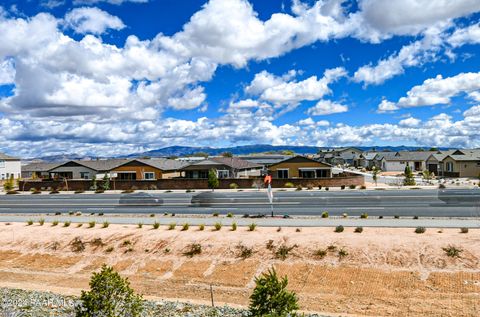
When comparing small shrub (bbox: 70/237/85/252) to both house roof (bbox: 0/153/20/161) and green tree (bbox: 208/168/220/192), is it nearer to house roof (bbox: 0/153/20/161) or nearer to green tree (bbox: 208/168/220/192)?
green tree (bbox: 208/168/220/192)

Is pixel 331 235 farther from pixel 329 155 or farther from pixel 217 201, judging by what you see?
pixel 329 155

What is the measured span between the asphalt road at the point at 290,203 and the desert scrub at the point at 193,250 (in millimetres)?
9041

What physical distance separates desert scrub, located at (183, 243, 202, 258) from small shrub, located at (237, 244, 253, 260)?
2.48 meters

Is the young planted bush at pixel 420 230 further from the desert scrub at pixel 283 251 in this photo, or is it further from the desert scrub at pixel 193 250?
the desert scrub at pixel 193 250

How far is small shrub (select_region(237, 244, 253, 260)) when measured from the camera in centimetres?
2477

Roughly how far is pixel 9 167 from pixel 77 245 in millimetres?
68020

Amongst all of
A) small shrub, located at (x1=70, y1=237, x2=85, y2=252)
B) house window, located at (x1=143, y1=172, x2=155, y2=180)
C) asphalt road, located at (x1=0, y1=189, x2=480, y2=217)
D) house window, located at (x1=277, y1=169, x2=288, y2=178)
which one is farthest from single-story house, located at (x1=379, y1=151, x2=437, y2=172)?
small shrub, located at (x1=70, y1=237, x2=85, y2=252)

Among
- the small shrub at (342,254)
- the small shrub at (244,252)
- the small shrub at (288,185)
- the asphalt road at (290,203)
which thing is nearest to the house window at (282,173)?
the small shrub at (288,185)

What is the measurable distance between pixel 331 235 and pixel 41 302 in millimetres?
15846

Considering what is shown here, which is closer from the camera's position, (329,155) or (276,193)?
(276,193)

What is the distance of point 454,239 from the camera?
23.3m

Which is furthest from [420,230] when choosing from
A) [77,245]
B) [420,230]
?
[77,245]

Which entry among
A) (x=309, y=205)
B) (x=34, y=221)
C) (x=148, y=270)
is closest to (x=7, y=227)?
(x=34, y=221)

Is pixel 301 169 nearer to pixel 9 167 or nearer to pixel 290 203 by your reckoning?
pixel 290 203
